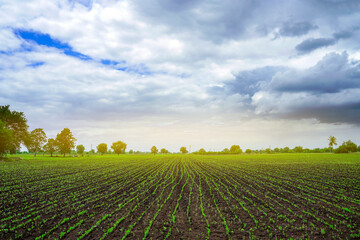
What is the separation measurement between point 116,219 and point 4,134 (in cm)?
6625

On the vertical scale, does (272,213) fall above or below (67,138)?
below

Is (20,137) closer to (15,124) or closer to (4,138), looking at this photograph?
(15,124)

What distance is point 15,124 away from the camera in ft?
239

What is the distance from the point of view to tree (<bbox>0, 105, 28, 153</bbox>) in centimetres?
6906

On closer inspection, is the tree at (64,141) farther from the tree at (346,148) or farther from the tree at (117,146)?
the tree at (346,148)

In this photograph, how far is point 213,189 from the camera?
72.3 ft

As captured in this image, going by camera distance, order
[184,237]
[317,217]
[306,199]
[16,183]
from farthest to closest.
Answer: [16,183] → [306,199] → [317,217] → [184,237]

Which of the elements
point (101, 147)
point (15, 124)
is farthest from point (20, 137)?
point (101, 147)

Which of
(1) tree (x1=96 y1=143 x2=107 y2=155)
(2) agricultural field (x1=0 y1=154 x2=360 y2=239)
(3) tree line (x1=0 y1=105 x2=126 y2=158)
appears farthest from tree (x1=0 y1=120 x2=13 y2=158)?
(1) tree (x1=96 y1=143 x2=107 y2=155)

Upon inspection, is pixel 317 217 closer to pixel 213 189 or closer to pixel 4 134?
pixel 213 189

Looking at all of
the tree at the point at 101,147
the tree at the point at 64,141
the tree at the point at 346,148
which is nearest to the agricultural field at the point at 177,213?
the tree at the point at 64,141

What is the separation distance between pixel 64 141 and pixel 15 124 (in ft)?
81.2

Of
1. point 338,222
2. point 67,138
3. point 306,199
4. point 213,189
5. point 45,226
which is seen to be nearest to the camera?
point 45,226

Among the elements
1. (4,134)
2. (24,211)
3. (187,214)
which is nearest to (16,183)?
(24,211)
